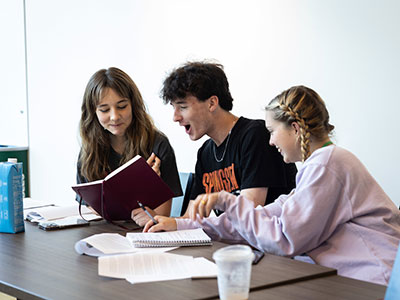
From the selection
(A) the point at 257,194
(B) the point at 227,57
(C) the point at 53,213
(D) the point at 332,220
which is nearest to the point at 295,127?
(D) the point at 332,220

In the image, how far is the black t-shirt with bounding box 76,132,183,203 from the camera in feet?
7.34

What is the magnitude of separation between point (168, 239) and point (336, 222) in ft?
1.54

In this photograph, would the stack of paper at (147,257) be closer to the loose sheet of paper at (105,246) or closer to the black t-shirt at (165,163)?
the loose sheet of paper at (105,246)

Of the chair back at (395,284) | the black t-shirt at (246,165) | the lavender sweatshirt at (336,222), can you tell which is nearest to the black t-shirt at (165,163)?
the black t-shirt at (246,165)

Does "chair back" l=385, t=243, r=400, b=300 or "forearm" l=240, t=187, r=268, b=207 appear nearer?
"chair back" l=385, t=243, r=400, b=300

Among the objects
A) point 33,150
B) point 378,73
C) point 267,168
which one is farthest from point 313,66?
point 33,150

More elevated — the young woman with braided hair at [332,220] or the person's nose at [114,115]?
the person's nose at [114,115]

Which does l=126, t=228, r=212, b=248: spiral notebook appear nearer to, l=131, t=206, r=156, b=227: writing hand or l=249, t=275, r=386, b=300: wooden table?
l=131, t=206, r=156, b=227: writing hand

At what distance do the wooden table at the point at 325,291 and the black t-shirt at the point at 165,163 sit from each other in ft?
3.59

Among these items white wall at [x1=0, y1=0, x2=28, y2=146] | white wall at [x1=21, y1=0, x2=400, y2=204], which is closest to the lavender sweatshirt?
white wall at [x1=21, y1=0, x2=400, y2=204]

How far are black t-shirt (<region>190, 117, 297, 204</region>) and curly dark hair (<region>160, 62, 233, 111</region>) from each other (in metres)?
0.15

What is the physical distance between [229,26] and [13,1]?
2601mm

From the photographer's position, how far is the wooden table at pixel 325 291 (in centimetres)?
109

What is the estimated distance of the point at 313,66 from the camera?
299cm
